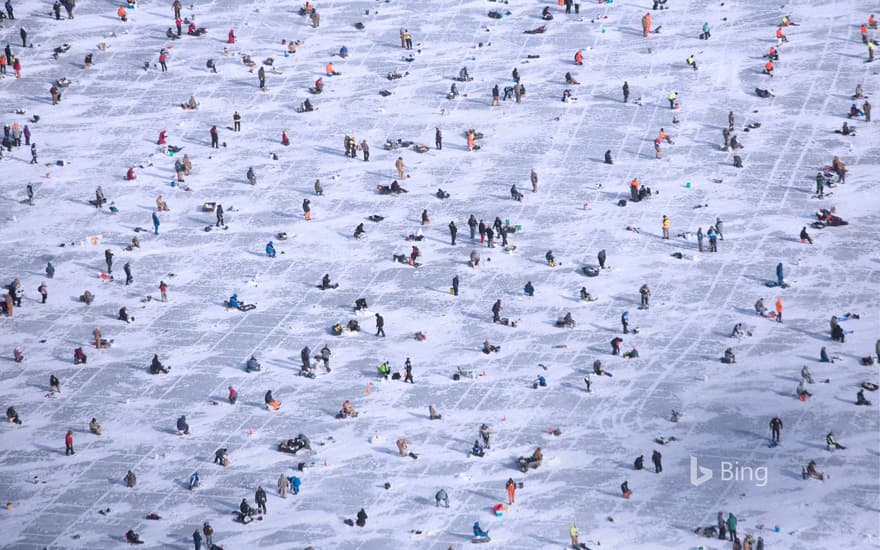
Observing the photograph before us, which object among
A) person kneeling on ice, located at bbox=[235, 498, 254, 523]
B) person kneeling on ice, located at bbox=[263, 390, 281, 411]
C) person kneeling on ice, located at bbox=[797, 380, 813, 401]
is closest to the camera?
person kneeling on ice, located at bbox=[235, 498, 254, 523]

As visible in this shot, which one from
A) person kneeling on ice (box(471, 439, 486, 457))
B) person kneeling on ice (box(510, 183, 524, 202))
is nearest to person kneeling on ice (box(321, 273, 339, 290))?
person kneeling on ice (box(510, 183, 524, 202))

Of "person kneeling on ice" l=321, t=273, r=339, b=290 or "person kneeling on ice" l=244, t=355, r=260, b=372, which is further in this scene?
"person kneeling on ice" l=321, t=273, r=339, b=290

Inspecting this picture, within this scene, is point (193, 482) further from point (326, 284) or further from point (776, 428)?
point (776, 428)

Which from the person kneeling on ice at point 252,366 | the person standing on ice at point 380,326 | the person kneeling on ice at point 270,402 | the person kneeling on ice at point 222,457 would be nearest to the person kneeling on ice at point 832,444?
the person standing on ice at point 380,326

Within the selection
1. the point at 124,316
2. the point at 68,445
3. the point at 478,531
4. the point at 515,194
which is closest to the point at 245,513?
the point at 478,531

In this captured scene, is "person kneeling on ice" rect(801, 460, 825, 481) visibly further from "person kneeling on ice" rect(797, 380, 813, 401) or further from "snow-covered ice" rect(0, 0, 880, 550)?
"person kneeling on ice" rect(797, 380, 813, 401)

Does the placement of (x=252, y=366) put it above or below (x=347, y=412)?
above

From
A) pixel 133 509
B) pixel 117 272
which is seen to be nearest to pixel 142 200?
pixel 117 272

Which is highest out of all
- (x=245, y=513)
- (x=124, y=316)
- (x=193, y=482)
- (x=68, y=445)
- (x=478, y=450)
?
(x=124, y=316)
